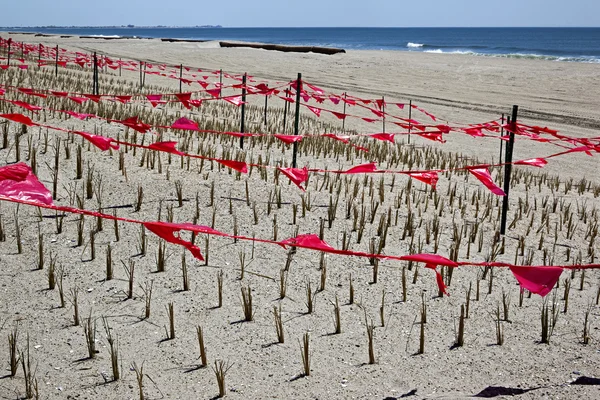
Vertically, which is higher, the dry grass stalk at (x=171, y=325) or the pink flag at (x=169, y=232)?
the pink flag at (x=169, y=232)

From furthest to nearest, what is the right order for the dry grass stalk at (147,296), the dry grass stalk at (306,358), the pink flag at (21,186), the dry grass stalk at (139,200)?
1. the dry grass stalk at (139,200)
2. the pink flag at (21,186)
3. the dry grass stalk at (147,296)
4. the dry grass stalk at (306,358)

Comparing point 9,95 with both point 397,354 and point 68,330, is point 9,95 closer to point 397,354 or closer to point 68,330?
point 68,330

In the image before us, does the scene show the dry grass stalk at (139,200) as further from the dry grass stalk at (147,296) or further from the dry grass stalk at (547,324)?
the dry grass stalk at (547,324)

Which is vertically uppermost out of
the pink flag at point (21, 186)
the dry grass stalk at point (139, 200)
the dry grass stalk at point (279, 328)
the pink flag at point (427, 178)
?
the pink flag at point (21, 186)

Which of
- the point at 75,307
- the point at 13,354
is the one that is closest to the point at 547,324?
the point at 75,307

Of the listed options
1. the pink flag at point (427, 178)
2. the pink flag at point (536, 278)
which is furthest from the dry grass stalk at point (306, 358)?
the pink flag at point (427, 178)

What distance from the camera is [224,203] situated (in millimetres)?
5957

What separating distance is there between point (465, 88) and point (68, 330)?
23.7 metres

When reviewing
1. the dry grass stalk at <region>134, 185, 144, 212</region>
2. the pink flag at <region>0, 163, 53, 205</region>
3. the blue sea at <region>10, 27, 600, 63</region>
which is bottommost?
the dry grass stalk at <region>134, 185, 144, 212</region>

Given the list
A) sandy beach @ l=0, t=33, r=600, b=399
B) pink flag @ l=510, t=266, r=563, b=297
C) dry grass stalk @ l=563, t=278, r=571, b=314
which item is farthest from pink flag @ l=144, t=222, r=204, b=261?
dry grass stalk @ l=563, t=278, r=571, b=314

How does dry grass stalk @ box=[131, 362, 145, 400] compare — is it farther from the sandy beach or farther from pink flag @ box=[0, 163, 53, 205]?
pink flag @ box=[0, 163, 53, 205]

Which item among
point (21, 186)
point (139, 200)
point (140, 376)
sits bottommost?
point (140, 376)

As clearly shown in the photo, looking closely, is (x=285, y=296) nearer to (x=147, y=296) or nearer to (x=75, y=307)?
(x=147, y=296)

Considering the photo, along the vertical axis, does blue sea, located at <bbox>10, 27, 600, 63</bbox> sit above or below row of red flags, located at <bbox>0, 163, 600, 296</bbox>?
above
